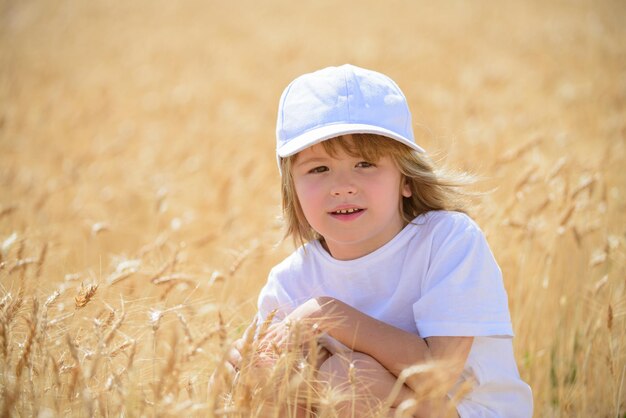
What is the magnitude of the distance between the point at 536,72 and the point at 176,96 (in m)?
4.51

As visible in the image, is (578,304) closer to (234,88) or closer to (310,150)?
Result: (310,150)

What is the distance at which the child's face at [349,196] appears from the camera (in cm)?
197

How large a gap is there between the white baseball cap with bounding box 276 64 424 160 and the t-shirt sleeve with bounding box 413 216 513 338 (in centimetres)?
35

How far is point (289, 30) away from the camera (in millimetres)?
13062

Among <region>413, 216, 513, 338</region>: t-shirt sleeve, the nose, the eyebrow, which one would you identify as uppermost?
the eyebrow

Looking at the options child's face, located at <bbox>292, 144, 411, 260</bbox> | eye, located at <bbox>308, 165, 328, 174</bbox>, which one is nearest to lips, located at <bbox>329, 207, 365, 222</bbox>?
child's face, located at <bbox>292, 144, 411, 260</bbox>

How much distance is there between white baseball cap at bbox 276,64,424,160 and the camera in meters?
1.95

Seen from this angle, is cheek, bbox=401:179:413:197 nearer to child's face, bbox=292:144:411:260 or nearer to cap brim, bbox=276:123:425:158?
child's face, bbox=292:144:411:260

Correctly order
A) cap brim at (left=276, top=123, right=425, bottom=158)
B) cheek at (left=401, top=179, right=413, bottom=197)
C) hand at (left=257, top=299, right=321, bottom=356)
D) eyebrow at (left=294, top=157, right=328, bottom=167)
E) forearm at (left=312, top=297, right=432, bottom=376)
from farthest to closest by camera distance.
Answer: cheek at (left=401, top=179, right=413, bottom=197) < eyebrow at (left=294, top=157, right=328, bottom=167) < cap brim at (left=276, top=123, right=425, bottom=158) < forearm at (left=312, top=297, right=432, bottom=376) < hand at (left=257, top=299, right=321, bottom=356)

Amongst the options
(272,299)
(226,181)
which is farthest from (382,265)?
(226,181)

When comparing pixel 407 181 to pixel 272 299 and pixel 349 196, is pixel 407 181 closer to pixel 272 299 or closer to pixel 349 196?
pixel 349 196

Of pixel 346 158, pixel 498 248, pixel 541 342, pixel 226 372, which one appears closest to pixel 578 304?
pixel 541 342

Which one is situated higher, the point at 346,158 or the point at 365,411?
the point at 346,158

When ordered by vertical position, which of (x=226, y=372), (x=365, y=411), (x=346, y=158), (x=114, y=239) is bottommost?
(x=114, y=239)
